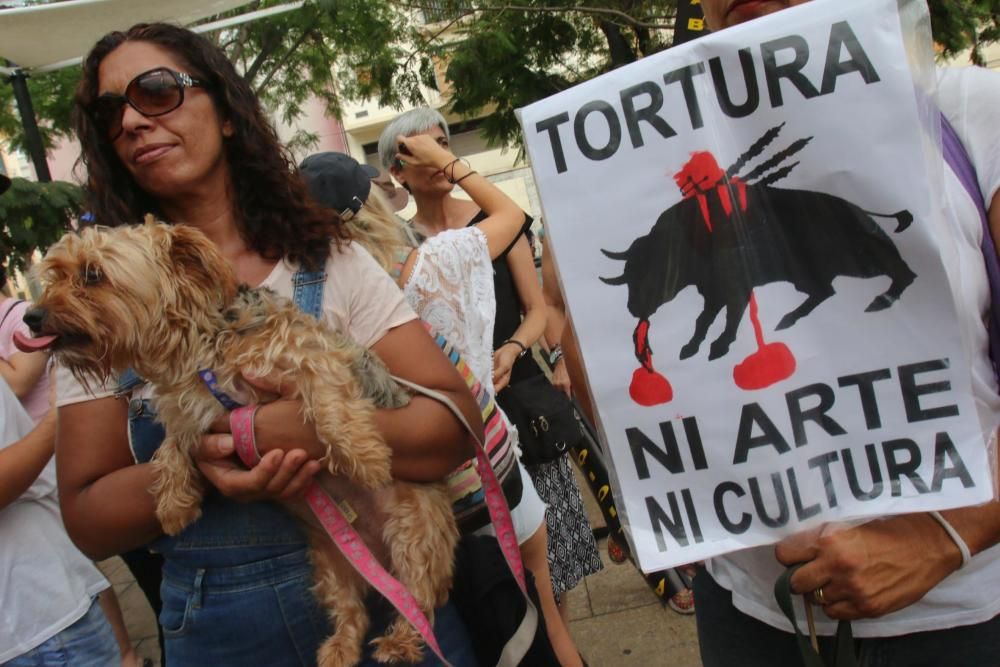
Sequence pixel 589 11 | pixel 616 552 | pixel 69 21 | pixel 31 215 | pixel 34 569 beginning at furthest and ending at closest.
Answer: pixel 589 11
pixel 69 21
pixel 31 215
pixel 616 552
pixel 34 569

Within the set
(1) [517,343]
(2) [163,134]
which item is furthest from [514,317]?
(2) [163,134]

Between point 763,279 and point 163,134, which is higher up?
point 163,134

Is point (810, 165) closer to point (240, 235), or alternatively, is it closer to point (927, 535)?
point (927, 535)

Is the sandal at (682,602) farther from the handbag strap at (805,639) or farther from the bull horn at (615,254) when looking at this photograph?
the bull horn at (615,254)

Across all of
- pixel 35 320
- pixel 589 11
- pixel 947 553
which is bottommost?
pixel 947 553

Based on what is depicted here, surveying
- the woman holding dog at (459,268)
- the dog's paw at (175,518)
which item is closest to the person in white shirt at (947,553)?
the woman holding dog at (459,268)

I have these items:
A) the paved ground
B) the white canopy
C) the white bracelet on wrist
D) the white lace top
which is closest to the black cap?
the white lace top

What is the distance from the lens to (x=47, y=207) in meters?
5.97

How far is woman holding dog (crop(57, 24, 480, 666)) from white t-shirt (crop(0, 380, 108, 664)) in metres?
1.03

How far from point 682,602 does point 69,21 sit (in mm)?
6444

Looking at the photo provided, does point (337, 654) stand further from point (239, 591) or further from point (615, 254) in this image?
point (615, 254)

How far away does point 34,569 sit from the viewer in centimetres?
265

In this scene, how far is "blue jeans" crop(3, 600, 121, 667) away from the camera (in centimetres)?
258

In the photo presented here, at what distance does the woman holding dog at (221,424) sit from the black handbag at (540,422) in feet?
4.95
